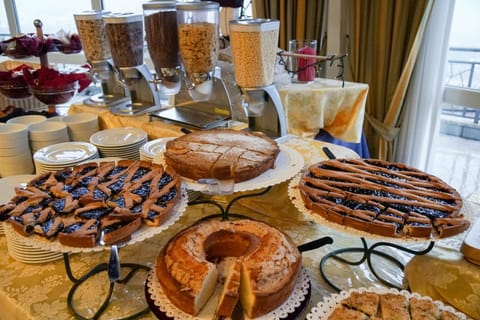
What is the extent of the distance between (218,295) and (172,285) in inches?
3.3

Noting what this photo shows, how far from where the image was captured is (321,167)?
0.93 meters

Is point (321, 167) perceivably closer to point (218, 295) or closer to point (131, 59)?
point (218, 295)

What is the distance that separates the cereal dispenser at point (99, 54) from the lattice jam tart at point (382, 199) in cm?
107

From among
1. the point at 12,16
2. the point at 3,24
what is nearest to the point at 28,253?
the point at 12,16

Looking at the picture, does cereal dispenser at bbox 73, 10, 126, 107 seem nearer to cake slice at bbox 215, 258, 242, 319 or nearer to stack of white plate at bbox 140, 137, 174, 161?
stack of white plate at bbox 140, 137, 174, 161

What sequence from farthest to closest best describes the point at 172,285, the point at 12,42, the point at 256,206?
the point at 12,42, the point at 256,206, the point at 172,285

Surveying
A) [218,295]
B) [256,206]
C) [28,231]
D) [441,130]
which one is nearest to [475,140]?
[441,130]

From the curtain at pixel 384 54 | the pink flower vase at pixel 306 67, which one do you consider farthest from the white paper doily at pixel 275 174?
the curtain at pixel 384 54

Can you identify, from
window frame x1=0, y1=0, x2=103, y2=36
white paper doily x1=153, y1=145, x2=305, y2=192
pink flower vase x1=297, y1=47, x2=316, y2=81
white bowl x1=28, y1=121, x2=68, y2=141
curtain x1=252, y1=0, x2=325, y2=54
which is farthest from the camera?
window frame x1=0, y1=0, x2=103, y2=36

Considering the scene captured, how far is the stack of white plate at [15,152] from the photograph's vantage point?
1.24 m

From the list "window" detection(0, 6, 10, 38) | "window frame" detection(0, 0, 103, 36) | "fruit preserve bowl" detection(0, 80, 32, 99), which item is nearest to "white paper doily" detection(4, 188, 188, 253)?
"fruit preserve bowl" detection(0, 80, 32, 99)

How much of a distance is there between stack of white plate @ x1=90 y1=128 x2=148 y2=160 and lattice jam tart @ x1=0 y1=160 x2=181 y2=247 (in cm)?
27

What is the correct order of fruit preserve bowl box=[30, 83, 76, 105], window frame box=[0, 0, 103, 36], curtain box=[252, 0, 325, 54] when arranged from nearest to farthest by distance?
fruit preserve bowl box=[30, 83, 76, 105]
curtain box=[252, 0, 325, 54]
window frame box=[0, 0, 103, 36]

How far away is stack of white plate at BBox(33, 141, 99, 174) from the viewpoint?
1094mm
